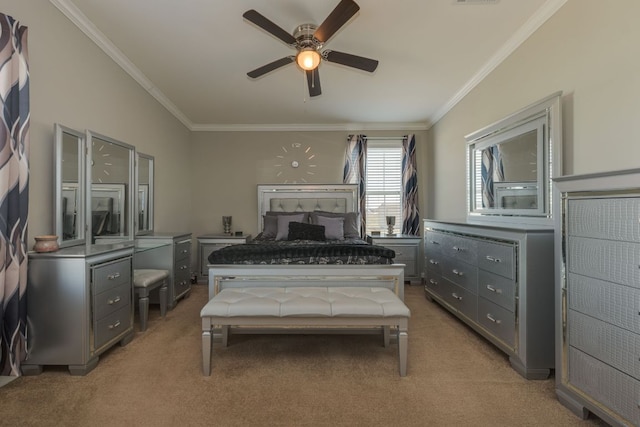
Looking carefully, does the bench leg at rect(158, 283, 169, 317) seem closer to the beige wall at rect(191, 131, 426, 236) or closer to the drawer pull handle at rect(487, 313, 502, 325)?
the beige wall at rect(191, 131, 426, 236)

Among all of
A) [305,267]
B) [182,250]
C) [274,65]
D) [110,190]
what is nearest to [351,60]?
[274,65]

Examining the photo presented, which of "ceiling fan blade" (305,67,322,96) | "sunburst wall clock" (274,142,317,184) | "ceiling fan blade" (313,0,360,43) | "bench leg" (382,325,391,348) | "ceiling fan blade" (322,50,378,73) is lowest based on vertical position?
"bench leg" (382,325,391,348)

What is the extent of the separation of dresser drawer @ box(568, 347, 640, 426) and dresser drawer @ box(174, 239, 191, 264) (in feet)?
12.9

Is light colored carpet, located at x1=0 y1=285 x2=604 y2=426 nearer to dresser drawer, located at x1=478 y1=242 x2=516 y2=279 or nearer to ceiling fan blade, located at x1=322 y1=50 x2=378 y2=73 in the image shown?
dresser drawer, located at x1=478 y1=242 x2=516 y2=279

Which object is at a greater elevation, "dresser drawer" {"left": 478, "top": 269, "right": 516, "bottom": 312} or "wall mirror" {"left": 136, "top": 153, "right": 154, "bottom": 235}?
"wall mirror" {"left": 136, "top": 153, "right": 154, "bottom": 235}

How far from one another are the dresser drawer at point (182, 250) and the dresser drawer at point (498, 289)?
3460 millimetres

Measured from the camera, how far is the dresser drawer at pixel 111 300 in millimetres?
2324

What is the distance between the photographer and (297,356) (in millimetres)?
2529

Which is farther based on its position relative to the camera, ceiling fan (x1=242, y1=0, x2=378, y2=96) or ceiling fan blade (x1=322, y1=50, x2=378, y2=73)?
ceiling fan blade (x1=322, y1=50, x2=378, y2=73)

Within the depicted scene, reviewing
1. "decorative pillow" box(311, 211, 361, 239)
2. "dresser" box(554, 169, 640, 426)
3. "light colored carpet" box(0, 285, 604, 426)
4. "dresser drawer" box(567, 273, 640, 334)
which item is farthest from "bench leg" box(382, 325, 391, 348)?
"decorative pillow" box(311, 211, 361, 239)

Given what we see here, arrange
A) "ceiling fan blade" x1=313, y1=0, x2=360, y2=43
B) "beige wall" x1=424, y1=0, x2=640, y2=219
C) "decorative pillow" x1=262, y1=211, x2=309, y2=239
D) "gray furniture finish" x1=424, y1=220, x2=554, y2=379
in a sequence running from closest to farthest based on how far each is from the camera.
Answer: "beige wall" x1=424, y1=0, x2=640, y2=219 → "ceiling fan blade" x1=313, y1=0, x2=360, y2=43 → "gray furniture finish" x1=424, y1=220, x2=554, y2=379 → "decorative pillow" x1=262, y1=211, x2=309, y2=239

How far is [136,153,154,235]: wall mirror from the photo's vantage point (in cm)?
386

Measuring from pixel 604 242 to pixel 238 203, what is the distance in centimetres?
502

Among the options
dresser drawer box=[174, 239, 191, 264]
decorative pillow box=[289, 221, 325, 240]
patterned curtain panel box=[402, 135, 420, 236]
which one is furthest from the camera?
patterned curtain panel box=[402, 135, 420, 236]
